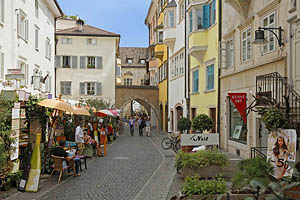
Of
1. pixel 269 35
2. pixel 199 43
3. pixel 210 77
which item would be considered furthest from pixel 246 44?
pixel 199 43

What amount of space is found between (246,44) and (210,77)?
18.9 feet

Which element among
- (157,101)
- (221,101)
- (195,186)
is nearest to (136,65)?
(157,101)

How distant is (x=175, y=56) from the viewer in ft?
108

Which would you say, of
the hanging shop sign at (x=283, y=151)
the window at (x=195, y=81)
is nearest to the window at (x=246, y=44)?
the hanging shop sign at (x=283, y=151)

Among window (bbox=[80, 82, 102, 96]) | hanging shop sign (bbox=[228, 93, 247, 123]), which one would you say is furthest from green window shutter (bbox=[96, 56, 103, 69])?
hanging shop sign (bbox=[228, 93, 247, 123])

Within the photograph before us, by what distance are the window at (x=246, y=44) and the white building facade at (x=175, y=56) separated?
12633 mm

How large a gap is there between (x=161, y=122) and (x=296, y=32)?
34901mm

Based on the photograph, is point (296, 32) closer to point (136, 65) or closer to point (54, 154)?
point (54, 154)

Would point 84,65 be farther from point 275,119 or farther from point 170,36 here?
point 275,119

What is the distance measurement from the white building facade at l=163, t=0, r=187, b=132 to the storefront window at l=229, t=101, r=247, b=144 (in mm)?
10660

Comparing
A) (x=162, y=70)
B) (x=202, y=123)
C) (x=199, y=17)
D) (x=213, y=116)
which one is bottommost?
(x=202, y=123)

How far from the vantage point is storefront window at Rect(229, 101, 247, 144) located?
52.2 feet

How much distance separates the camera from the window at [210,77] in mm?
20453

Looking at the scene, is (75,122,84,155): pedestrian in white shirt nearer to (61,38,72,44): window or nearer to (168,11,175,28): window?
(168,11,175,28): window
